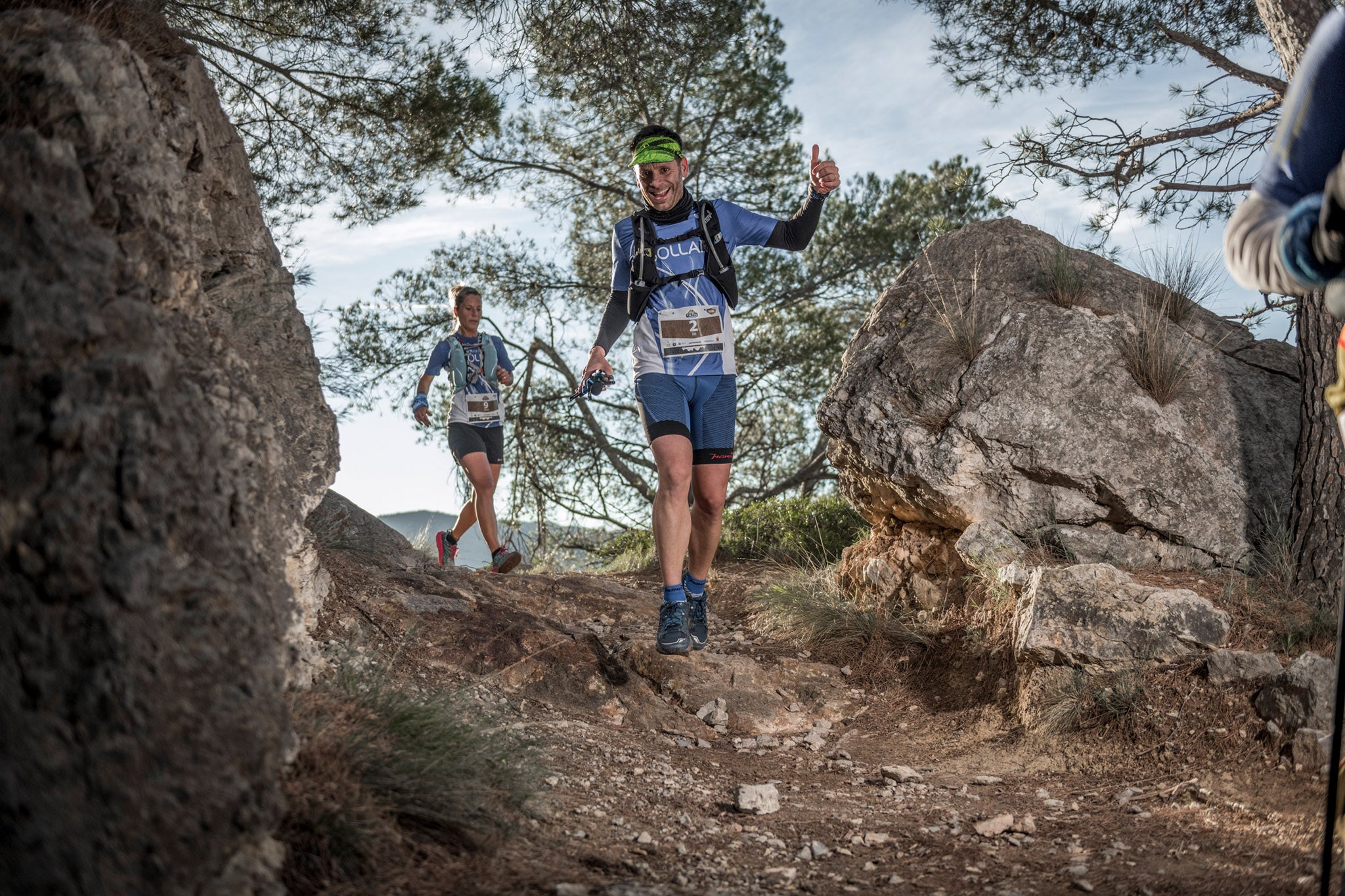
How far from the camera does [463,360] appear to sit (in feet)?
24.2

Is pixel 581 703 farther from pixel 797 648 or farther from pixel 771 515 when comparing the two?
pixel 771 515

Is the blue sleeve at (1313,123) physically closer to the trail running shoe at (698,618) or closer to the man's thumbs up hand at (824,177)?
the man's thumbs up hand at (824,177)

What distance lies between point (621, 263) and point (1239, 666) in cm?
326

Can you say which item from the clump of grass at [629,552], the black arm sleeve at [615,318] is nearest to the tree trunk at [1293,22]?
the black arm sleeve at [615,318]

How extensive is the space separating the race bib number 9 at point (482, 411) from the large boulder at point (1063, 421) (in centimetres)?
297

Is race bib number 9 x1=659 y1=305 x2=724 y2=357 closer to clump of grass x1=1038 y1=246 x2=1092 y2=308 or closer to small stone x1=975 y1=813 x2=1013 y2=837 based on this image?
clump of grass x1=1038 y1=246 x2=1092 y2=308

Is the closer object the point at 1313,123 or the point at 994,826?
the point at 1313,123

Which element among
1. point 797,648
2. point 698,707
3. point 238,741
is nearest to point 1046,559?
point 797,648

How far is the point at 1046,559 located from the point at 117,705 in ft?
14.0

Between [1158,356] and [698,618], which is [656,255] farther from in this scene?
[1158,356]

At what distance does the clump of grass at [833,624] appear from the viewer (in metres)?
5.11

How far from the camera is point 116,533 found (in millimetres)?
1830

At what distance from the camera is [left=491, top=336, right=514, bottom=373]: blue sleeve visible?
24.9ft

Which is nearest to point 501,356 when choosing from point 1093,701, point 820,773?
point 820,773
